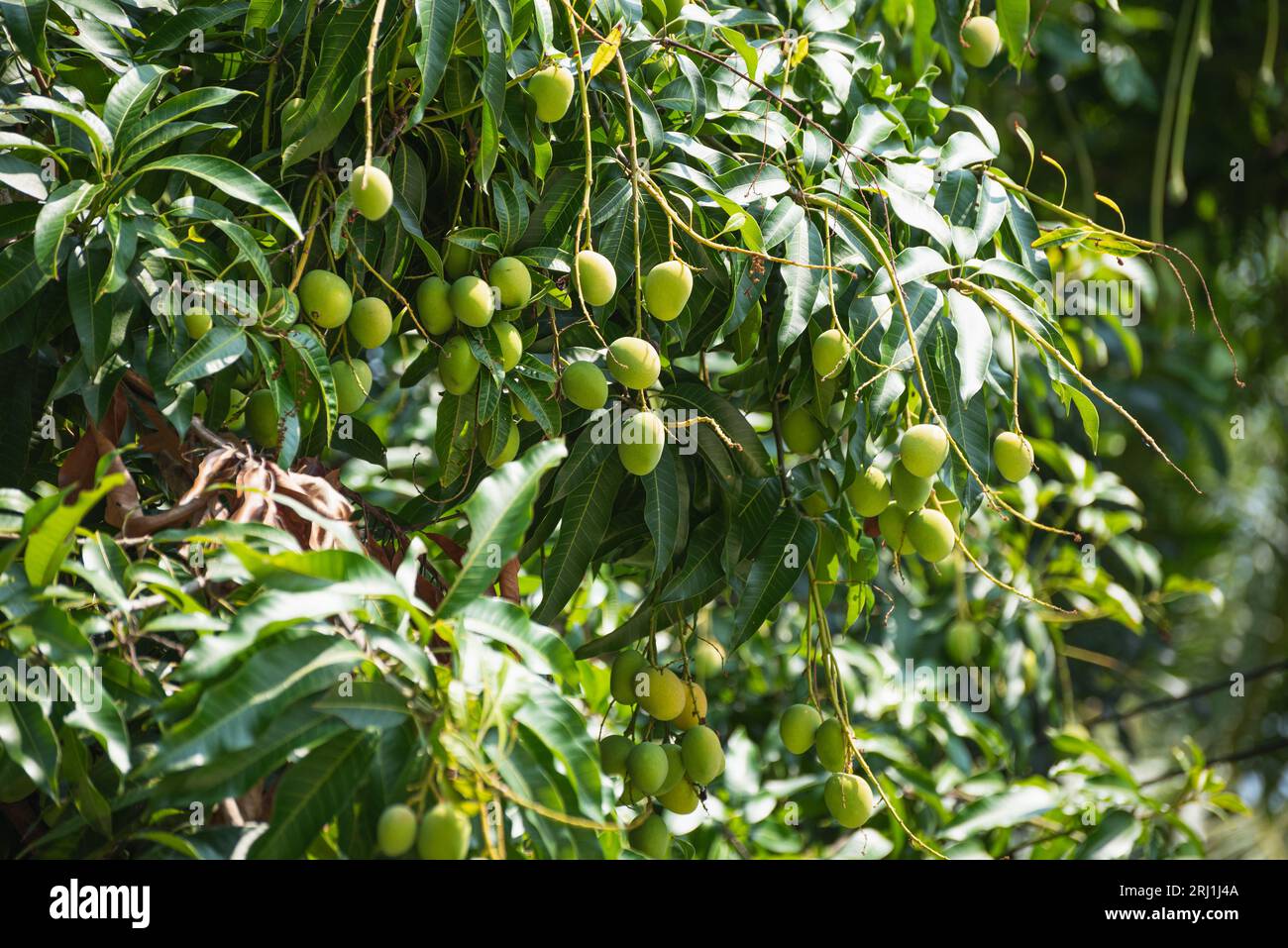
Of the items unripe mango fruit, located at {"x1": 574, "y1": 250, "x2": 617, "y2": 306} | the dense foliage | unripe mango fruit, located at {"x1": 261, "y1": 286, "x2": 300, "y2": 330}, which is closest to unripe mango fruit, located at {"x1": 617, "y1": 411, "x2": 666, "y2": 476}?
the dense foliage

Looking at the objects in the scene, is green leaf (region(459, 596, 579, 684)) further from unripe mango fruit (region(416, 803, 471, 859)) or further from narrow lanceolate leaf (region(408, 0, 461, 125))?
narrow lanceolate leaf (region(408, 0, 461, 125))

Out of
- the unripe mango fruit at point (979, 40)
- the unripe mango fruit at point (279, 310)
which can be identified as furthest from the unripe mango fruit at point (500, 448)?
the unripe mango fruit at point (979, 40)

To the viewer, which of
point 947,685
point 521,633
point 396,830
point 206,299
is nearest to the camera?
point 396,830

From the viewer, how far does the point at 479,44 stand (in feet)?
4.04

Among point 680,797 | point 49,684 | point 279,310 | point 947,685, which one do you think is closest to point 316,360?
point 279,310

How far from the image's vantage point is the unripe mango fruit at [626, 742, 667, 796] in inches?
49.3

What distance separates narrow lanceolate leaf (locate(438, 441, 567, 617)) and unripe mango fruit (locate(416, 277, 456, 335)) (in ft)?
1.09

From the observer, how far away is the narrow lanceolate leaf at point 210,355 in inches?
42.6

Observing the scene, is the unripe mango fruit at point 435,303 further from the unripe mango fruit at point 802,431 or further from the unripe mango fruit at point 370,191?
the unripe mango fruit at point 802,431

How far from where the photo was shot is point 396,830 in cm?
83

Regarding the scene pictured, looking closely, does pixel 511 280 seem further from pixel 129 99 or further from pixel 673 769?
pixel 673 769

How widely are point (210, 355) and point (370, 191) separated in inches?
7.8

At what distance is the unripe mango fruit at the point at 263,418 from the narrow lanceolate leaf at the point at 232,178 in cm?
A: 19
